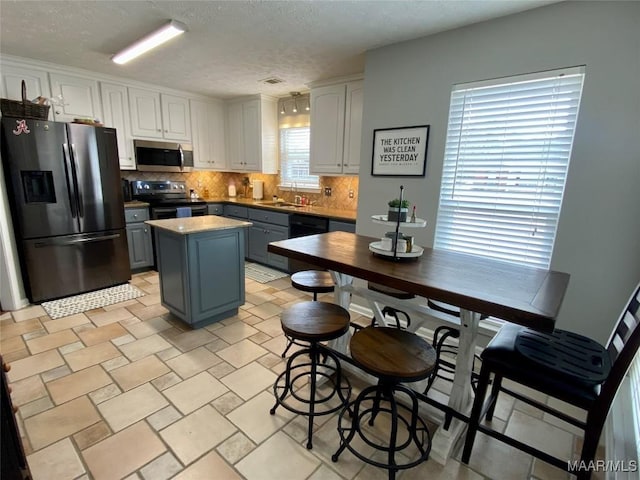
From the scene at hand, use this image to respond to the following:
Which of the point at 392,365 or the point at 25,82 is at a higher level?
the point at 25,82

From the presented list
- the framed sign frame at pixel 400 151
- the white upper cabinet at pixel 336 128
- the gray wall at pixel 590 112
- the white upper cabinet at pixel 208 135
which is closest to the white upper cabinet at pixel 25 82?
the white upper cabinet at pixel 208 135

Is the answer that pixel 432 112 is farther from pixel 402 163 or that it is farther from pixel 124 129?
pixel 124 129

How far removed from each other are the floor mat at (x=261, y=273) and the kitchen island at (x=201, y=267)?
1135 mm

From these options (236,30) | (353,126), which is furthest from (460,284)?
(353,126)

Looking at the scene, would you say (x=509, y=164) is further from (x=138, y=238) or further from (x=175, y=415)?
(x=138, y=238)

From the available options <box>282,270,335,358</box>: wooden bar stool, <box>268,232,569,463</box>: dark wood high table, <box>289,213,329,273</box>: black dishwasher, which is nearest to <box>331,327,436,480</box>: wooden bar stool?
<box>268,232,569,463</box>: dark wood high table

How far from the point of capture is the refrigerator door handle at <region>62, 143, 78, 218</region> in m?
3.25

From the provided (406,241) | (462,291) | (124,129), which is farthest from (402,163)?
(124,129)

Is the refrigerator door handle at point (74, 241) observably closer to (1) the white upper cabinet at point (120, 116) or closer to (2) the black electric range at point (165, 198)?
(2) the black electric range at point (165, 198)

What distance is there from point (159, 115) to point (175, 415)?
4193mm

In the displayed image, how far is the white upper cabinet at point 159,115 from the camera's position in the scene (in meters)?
4.31

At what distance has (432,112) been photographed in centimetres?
266

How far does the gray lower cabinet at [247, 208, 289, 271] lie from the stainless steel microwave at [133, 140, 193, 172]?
51.2 inches

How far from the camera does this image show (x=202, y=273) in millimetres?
2838
